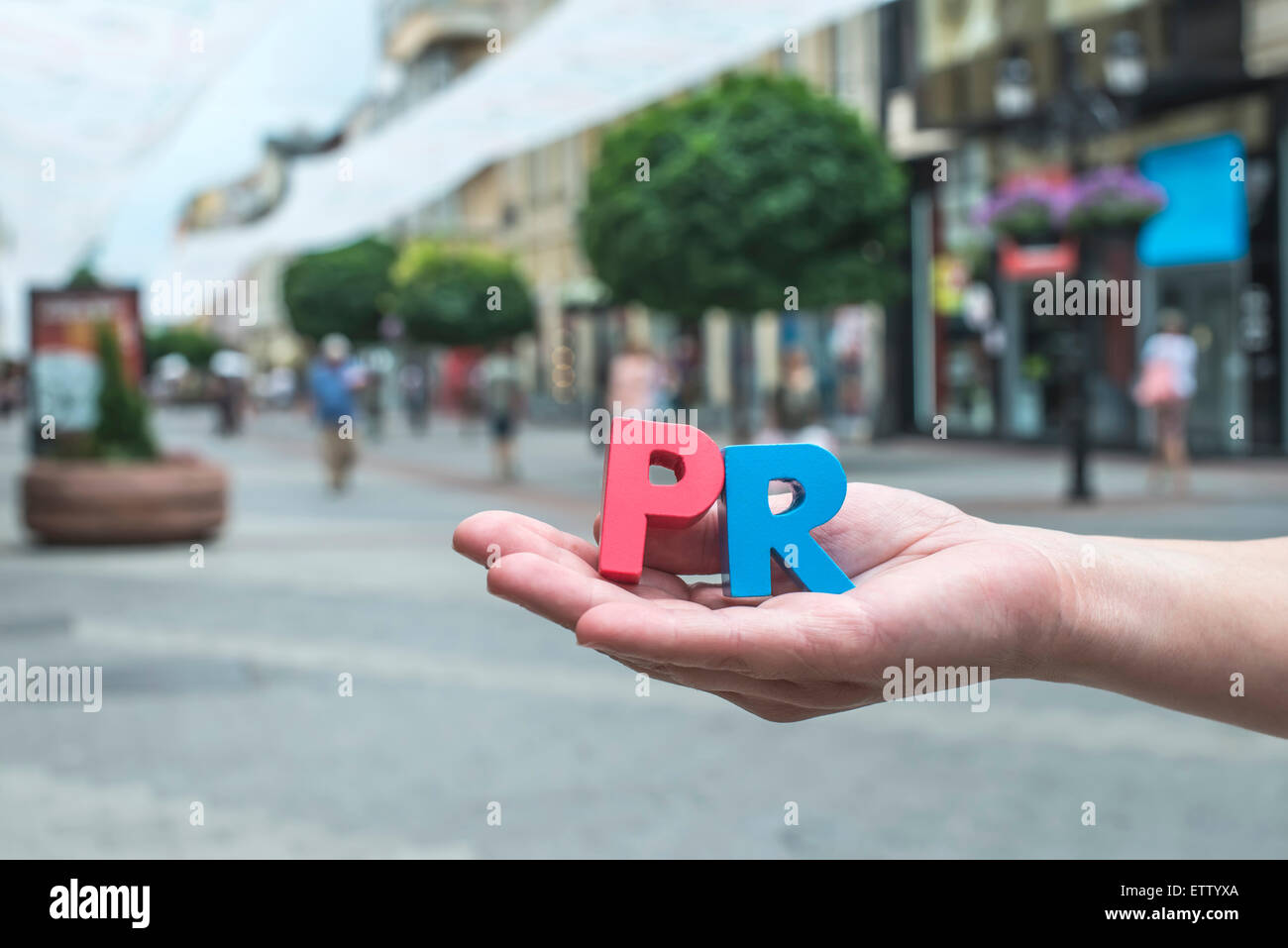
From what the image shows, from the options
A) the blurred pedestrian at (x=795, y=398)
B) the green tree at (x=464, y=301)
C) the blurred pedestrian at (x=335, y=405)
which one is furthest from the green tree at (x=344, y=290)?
the blurred pedestrian at (x=795, y=398)

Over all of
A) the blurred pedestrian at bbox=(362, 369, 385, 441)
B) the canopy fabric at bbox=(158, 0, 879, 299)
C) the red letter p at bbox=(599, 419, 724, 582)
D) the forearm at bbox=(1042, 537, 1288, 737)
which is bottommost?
the forearm at bbox=(1042, 537, 1288, 737)

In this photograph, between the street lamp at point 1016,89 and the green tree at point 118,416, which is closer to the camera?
the green tree at point 118,416

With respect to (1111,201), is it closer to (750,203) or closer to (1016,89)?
(1016,89)

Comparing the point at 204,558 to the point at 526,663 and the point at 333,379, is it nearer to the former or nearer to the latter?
the point at 526,663

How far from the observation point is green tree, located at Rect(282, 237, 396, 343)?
54812 mm

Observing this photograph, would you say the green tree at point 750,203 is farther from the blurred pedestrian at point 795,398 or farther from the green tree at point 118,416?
the green tree at point 118,416

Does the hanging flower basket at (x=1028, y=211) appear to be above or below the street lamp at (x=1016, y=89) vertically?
below

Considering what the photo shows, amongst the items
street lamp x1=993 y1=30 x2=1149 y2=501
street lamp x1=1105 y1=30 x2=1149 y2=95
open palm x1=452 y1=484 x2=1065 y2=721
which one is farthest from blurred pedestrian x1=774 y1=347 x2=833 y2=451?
open palm x1=452 y1=484 x2=1065 y2=721

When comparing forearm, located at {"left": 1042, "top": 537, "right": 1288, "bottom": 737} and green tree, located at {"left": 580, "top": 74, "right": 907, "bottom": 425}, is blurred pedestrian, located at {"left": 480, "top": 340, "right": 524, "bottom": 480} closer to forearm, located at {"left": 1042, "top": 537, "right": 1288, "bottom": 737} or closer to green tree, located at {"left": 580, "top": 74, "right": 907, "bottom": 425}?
green tree, located at {"left": 580, "top": 74, "right": 907, "bottom": 425}

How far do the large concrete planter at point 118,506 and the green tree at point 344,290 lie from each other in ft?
133

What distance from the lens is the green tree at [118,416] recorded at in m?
14.6

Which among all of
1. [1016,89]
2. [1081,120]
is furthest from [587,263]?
[1081,120]

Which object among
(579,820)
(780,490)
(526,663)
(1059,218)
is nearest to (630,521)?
(780,490)

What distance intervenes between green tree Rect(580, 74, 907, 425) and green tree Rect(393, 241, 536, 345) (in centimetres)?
1948
